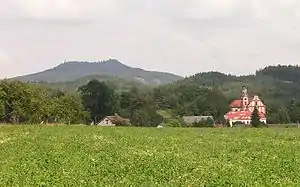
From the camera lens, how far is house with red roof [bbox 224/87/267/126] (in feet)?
520

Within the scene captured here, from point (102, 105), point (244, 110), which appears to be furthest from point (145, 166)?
point (244, 110)

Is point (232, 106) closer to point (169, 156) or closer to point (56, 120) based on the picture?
point (56, 120)

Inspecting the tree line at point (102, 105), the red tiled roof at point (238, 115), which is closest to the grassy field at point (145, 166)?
the tree line at point (102, 105)

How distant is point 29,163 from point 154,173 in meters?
5.83

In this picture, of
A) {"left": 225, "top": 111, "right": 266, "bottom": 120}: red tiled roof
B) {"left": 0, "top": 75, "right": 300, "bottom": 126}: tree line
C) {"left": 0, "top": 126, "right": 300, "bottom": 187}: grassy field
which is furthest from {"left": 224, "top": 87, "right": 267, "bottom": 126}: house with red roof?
{"left": 0, "top": 126, "right": 300, "bottom": 187}: grassy field

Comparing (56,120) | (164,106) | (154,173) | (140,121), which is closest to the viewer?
(154,173)

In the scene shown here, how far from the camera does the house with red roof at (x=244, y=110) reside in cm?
15838

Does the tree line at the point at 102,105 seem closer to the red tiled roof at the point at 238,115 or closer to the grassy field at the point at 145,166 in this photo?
the red tiled roof at the point at 238,115

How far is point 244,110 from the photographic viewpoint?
567ft

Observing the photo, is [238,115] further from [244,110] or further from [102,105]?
[102,105]

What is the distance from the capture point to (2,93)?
292ft

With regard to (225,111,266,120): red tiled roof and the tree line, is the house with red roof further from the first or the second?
the tree line

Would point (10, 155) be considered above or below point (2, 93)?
below

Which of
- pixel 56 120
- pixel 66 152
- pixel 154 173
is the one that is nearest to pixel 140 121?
pixel 56 120
